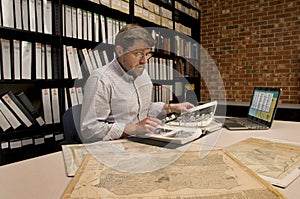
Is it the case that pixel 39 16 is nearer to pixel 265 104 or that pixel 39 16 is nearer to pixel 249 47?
pixel 265 104

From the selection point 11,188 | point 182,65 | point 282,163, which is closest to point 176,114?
point 282,163

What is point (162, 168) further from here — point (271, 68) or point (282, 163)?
point (271, 68)

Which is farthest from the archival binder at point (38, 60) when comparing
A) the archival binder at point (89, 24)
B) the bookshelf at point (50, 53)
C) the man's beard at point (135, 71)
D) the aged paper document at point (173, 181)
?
the aged paper document at point (173, 181)

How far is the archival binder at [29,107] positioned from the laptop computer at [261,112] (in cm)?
132

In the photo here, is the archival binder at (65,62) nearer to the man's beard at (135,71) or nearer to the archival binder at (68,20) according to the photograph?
the archival binder at (68,20)

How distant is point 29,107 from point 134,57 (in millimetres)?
897

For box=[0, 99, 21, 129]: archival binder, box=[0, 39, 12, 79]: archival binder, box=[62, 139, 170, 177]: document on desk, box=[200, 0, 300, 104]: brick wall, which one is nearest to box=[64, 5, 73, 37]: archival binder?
box=[0, 39, 12, 79]: archival binder

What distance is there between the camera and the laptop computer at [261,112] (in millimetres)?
1430

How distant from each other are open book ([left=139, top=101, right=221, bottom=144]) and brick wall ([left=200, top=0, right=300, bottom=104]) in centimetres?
190

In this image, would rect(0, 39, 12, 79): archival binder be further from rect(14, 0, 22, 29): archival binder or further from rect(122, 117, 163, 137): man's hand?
rect(122, 117, 163, 137): man's hand

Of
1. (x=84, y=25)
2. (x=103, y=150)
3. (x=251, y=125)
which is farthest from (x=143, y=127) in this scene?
(x=84, y=25)

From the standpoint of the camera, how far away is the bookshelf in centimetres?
169

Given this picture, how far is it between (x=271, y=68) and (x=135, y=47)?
8.67 feet

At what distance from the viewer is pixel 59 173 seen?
737 millimetres
